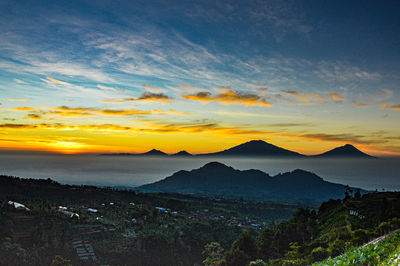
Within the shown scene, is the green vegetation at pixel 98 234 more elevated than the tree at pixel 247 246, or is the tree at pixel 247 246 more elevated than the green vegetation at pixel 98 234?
the tree at pixel 247 246

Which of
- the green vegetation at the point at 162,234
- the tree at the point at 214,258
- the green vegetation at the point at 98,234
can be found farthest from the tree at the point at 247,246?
the green vegetation at the point at 98,234

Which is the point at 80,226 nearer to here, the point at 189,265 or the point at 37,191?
the point at 189,265

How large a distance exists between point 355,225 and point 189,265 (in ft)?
120

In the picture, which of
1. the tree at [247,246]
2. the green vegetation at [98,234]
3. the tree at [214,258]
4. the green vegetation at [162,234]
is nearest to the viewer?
the green vegetation at [162,234]

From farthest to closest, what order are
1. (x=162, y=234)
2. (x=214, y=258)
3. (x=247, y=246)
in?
(x=162, y=234)
(x=247, y=246)
(x=214, y=258)

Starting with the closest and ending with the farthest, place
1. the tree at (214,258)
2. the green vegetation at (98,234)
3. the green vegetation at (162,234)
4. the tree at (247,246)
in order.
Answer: the green vegetation at (162,234), the tree at (214,258), the tree at (247,246), the green vegetation at (98,234)

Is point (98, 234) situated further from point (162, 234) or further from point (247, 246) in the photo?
point (247, 246)

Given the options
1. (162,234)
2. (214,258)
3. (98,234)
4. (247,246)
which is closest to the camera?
(214,258)

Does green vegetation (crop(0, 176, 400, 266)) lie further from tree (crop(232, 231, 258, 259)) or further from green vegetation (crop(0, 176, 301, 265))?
green vegetation (crop(0, 176, 301, 265))

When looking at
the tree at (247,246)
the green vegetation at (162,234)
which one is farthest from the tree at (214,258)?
the tree at (247,246)

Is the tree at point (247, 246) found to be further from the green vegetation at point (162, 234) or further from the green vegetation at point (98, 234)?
the green vegetation at point (98, 234)

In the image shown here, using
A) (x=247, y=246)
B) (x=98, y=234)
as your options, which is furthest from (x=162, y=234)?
(x=247, y=246)

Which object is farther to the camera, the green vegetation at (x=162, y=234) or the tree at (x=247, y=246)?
the tree at (x=247, y=246)

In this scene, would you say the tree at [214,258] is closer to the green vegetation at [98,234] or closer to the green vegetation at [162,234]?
the green vegetation at [162,234]
